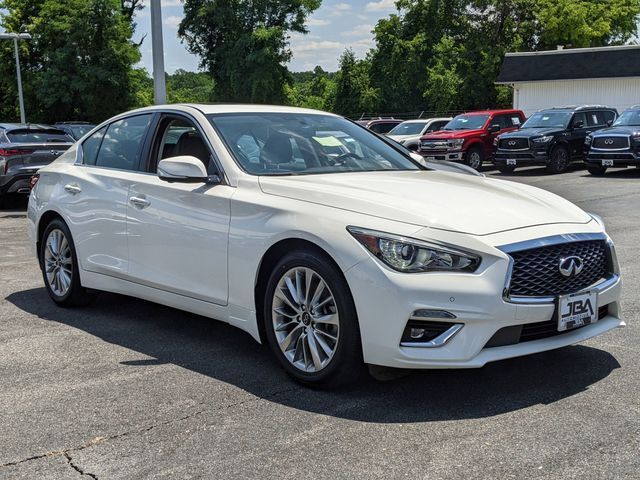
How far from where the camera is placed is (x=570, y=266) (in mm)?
4332

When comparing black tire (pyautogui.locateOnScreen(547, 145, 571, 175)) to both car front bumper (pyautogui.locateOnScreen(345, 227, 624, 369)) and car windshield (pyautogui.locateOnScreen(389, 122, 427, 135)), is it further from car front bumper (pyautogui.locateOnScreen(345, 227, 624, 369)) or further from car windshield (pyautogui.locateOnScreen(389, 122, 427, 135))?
car front bumper (pyautogui.locateOnScreen(345, 227, 624, 369))

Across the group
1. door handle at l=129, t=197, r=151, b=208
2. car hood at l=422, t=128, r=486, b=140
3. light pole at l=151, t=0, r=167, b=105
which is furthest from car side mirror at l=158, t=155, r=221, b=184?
car hood at l=422, t=128, r=486, b=140

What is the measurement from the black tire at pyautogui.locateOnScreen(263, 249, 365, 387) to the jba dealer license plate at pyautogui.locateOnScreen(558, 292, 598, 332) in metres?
1.08

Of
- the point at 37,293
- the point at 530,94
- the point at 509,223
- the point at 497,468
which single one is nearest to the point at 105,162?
the point at 37,293

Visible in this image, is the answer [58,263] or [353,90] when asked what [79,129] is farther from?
[353,90]

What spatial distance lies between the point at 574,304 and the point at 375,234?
1143mm

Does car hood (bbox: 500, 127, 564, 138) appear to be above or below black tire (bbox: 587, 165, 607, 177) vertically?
above

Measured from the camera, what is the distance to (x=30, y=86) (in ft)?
161

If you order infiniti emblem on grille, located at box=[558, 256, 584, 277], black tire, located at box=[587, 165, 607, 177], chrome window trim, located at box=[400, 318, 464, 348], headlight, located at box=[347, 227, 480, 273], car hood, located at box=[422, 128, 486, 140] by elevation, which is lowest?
black tire, located at box=[587, 165, 607, 177]

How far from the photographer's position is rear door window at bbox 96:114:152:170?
6129 millimetres

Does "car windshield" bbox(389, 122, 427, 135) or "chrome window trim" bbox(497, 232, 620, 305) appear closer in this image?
"chrome window trim" bbox(497, 232, 620, 305)

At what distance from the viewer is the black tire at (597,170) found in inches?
835

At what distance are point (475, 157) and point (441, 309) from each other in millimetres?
21469

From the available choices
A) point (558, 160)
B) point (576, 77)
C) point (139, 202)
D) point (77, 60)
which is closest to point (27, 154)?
point (139, 202)
